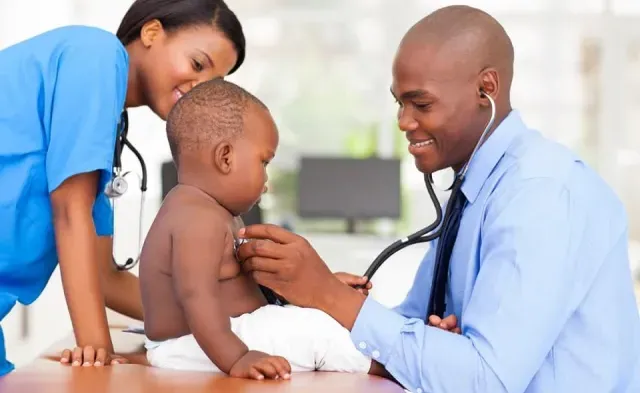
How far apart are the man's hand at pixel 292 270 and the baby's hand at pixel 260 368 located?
0.45 feet

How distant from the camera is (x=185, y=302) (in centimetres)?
132

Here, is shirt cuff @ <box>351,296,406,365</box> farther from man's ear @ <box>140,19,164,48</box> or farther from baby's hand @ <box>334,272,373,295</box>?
man's ear @ <box>140,19,164,48</box>

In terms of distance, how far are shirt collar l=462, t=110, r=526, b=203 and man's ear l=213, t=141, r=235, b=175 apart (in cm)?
43

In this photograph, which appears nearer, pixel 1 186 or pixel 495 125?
pixel 1 186

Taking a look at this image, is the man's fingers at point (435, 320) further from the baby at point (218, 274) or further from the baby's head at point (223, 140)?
the baby's head at point (223, 140)

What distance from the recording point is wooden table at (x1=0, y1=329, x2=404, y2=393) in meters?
1.20

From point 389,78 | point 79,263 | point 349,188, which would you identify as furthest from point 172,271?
point 389,78

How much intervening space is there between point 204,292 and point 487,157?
22.7 inches

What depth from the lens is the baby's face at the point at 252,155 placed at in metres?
1.45

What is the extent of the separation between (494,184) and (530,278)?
0.22 m

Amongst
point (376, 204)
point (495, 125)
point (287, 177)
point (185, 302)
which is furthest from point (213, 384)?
point (287, 177)

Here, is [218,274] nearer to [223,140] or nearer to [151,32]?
[223,140]

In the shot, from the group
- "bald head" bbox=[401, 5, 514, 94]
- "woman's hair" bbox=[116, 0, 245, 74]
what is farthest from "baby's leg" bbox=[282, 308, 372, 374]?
"woman's hair" bbox=[116, 0, 245, 74]

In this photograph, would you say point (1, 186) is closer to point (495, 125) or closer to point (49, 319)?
point (495, 125)
